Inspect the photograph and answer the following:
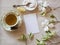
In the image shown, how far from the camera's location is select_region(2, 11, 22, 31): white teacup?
1.17 m

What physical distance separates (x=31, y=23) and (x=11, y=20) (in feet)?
0.41

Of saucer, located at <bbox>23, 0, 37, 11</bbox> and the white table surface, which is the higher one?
saucer, located at <bbox>23, 0, 37, 11</bbox>

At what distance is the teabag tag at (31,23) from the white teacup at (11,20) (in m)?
0.05

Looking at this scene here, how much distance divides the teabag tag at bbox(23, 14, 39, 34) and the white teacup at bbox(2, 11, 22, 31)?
5 cm

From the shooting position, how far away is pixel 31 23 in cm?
121

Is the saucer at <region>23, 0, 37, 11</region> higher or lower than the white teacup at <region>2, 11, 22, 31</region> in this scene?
higher

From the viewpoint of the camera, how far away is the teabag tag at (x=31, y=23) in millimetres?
1203

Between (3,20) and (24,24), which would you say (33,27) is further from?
(3,20)

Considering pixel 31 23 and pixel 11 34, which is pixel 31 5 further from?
pixel 11 34

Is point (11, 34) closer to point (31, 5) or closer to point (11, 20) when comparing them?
point (11, 20)

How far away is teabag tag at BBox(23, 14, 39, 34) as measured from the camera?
120cm

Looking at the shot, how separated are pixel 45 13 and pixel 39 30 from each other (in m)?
0.11

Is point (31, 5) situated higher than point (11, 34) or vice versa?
point (31, 5)

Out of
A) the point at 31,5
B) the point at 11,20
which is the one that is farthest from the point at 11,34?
the point at 31,5
